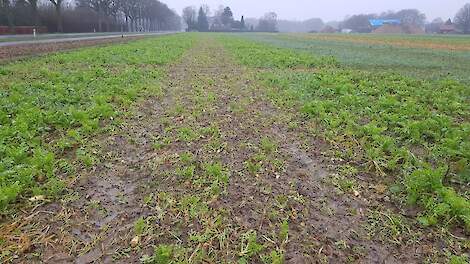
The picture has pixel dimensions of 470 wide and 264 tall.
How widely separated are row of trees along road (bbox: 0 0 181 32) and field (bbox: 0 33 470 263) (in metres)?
49.5

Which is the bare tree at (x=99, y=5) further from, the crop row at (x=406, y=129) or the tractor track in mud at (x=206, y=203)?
the tractor track in mud at (x=206, y=203)

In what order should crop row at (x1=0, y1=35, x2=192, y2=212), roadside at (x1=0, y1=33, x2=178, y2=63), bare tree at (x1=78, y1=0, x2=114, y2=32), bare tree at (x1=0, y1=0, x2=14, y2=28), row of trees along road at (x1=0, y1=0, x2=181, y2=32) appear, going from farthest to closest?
bare tree at (x1=78, y1=0, x2=114, y2=32)
row of trees along road at (x1=0, y1=0, x2=181, y2=32)
bare tree at (x1=0, y1=0, x2=14, y2=28)
roadside at (x1=0, y1=33, x2=178, y2=63)
crop row at (x1=0, y1=35, x2=192, y2=212)

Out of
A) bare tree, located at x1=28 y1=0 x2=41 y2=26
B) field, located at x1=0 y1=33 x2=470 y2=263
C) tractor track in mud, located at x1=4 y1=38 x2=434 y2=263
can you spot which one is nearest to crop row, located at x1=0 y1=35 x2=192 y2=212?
field, located at x1=0 y1=33 x2=470 y2=263

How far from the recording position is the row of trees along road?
171ft

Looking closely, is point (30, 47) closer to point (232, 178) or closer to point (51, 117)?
point (51, 117)

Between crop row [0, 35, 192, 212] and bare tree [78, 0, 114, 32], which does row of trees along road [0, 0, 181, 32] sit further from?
crop row [0, 35, 192, 212]

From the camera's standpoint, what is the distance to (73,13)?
7012 centimetres

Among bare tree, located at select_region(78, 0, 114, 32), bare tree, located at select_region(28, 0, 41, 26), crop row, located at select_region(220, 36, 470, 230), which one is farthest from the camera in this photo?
bare tree, located at select_region(78, 0, 114, 32)

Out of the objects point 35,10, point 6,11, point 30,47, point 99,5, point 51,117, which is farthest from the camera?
point 99,5

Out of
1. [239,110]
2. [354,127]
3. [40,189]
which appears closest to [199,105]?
[239,110]

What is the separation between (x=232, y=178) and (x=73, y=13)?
76.8m

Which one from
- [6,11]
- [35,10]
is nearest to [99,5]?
[35,10]

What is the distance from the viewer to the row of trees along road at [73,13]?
52.0 meters

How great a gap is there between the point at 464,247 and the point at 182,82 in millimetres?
10368
